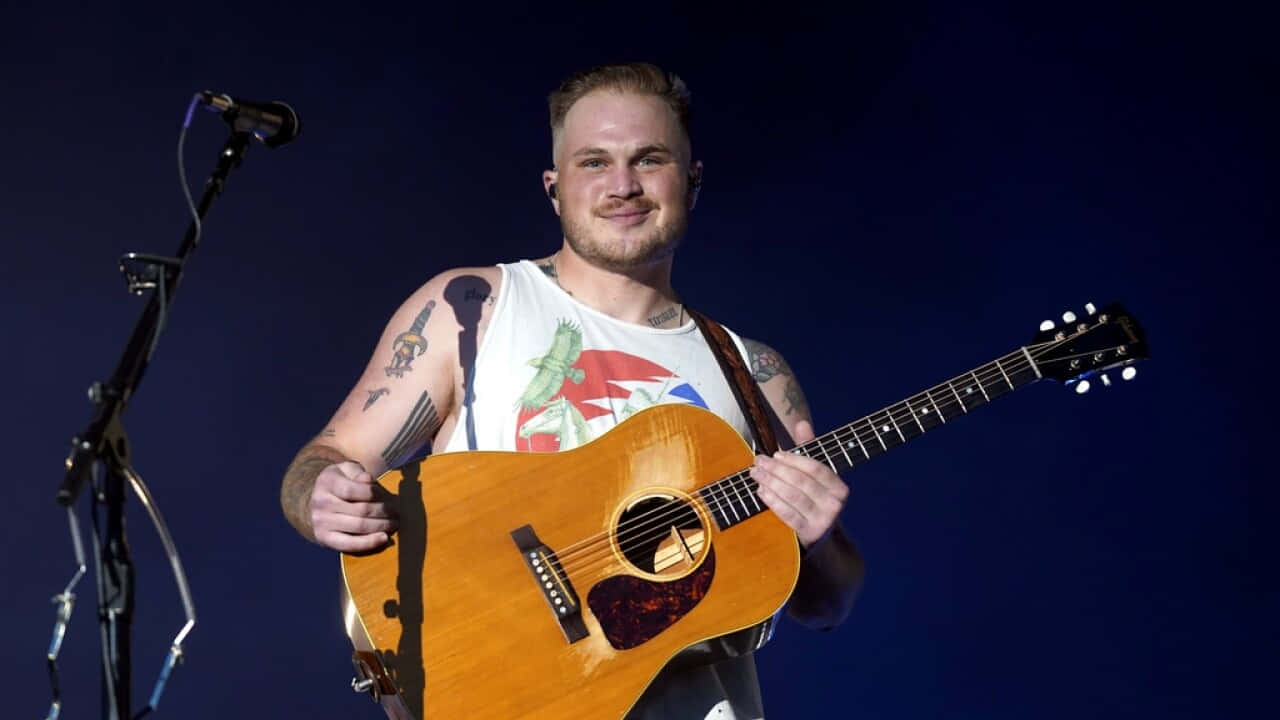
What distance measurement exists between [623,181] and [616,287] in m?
0.27

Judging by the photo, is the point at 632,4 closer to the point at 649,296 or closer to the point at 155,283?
the point at 649,296

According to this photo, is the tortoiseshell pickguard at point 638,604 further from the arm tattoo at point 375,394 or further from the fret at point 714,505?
the arm tattoo at point 375,394

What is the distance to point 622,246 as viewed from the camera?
2.68 metres

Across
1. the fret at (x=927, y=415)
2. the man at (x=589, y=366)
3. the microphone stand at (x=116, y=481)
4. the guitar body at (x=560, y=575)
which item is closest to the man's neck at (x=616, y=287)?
the man at (x=589, y=366)

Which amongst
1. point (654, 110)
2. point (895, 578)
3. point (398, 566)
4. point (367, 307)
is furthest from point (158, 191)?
point (895, 578)

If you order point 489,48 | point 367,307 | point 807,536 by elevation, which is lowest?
point 807,536

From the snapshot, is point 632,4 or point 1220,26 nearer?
point 1220,26

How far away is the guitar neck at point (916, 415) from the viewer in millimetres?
2512

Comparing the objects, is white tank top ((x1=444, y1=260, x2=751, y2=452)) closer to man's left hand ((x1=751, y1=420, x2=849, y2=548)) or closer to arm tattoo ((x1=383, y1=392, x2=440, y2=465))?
arm tattoo ((x1=383, y1=392, x2=440, y2=465))

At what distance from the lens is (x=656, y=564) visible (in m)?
2.22

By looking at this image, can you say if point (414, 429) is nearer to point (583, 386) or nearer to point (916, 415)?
point (583, 386)

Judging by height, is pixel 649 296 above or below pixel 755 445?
above

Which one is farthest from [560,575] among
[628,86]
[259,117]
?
[628,86]

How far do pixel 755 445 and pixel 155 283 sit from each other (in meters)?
1.51
